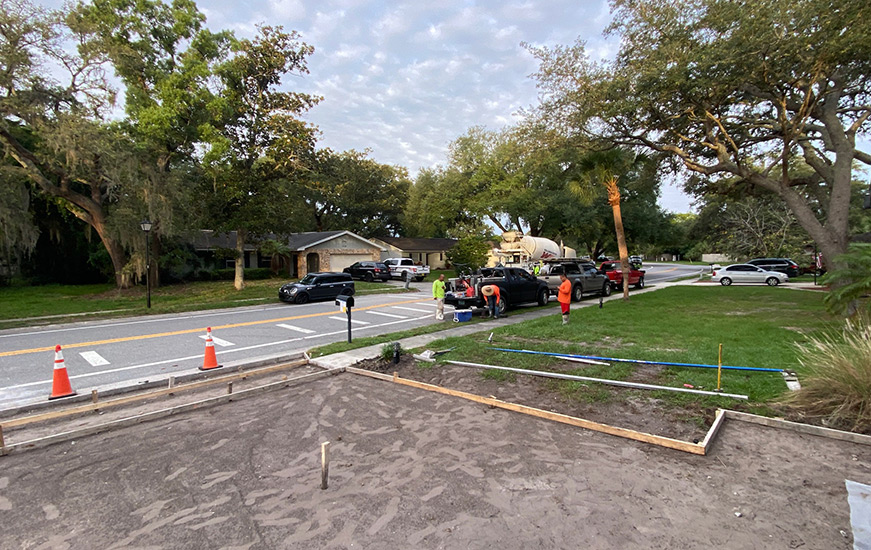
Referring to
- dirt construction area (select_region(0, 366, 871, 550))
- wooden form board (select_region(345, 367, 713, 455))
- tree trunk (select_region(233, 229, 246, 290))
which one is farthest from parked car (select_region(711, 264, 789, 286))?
tree trunk (select_region(233, 229, 246, 290))

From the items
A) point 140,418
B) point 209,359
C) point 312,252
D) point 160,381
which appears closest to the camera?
point 140,418

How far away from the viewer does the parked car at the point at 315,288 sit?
20375mm

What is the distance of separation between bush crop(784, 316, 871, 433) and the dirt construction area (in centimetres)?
54

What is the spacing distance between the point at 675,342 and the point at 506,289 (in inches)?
286

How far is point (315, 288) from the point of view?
2084cm

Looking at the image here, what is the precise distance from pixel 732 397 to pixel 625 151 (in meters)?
15.2

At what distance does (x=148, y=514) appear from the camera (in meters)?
3.54

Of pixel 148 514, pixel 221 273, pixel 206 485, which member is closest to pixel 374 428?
pixel 206 485

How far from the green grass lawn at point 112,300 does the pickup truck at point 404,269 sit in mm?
6514

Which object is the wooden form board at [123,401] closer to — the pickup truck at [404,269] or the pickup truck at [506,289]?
the pickup truck at [506,289]

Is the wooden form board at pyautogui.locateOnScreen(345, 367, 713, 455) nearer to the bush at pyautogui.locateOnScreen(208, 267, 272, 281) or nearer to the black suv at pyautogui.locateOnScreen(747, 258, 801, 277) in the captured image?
the black suv at pyautogui.locateOnScreen(747, 258, 801, 277)

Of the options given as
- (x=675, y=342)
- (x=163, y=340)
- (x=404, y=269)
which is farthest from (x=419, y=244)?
(x=675, y=342)

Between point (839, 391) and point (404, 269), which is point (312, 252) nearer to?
point (404, 269)

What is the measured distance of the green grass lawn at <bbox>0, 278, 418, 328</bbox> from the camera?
16938 millimetres
